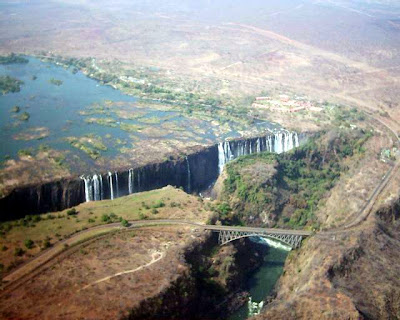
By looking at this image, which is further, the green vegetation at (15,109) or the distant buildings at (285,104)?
the distant buildings at (285,104)

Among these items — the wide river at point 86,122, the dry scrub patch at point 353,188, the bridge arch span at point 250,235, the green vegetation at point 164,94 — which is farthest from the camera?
the green vegetation at point 164,94

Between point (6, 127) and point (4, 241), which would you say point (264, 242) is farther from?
point (6, 127)

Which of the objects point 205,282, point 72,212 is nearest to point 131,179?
point 72,212

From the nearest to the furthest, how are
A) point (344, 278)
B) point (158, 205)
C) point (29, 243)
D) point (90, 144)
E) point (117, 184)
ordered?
1. point (344, 278)
2. point (29, 243)
3. point (158, 205)
4. point (117, 184)
5. point (90, 144)

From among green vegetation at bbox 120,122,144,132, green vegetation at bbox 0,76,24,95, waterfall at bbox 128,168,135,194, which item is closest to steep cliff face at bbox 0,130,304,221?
waterfall at bbox 128,168,135,194

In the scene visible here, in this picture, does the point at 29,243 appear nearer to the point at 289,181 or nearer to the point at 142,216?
the point at 142,216

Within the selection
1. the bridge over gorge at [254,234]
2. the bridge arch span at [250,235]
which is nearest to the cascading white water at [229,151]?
the bridge over gorge at [254,234]

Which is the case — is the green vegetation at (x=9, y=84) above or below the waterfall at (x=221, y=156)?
above

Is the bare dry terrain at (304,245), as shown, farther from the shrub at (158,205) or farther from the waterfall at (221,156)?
the waterfall at (221,156)
